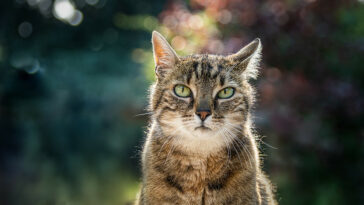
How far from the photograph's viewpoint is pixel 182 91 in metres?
2.83

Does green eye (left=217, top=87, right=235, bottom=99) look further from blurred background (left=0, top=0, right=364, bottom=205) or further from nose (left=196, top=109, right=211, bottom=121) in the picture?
blurred background (left=0, top=0, right=364, bottom=205)

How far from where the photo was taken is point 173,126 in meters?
2.73

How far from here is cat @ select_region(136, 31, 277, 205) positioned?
8.62 feet

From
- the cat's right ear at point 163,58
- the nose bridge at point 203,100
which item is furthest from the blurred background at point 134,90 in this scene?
the cat's right ear at point 163,58

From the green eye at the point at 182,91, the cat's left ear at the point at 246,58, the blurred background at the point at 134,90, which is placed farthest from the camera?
the blurred background at the point at 134,90

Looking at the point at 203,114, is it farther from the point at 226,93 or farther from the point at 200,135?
the point at 226,93

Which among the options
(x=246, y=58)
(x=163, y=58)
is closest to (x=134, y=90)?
(x=163, y=58)

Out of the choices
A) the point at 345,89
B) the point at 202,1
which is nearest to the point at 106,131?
the point at 202,1

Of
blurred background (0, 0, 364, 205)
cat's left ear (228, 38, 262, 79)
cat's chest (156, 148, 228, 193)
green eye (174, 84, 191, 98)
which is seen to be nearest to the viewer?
cat's chest (156, 148, 228, 193)

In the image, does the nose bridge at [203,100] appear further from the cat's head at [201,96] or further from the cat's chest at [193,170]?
the cat's chest at [193,170]

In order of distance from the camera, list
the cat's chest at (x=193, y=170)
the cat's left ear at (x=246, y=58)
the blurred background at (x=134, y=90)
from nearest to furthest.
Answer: the cat's chest at (x=193, y=170) → the cat's left ear at (x=246, y=58) → the blurred background at (x=134, y=90)

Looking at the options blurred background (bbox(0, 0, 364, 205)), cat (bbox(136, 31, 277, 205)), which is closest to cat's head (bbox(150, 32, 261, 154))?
cat (bbox(136, 31, 277, 205))

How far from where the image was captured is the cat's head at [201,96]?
2.67 m

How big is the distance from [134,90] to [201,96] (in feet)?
19.4
